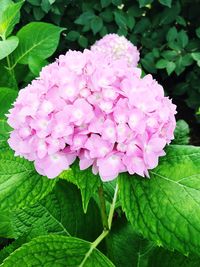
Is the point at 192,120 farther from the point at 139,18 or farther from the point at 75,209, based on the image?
the point at 75,209

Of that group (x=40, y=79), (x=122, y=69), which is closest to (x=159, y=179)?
(x=122, y=69)

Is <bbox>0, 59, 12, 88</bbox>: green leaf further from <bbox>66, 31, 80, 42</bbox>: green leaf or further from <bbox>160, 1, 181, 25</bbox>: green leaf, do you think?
<bbox>160, 1, 181, 25</bbox>: green leaf

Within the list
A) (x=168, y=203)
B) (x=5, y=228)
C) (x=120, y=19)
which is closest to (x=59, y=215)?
(x=5, y=228)

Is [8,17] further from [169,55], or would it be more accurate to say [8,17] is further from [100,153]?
[100,153]

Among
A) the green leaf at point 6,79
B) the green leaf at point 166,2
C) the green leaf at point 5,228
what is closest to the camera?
the green leaf at point 5,228

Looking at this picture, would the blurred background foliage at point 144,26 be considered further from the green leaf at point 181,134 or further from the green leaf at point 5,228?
the green leaf at point 5,228

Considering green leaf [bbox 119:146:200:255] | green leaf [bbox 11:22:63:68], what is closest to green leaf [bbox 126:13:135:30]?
green leaf [bbox 11:22:63:68]

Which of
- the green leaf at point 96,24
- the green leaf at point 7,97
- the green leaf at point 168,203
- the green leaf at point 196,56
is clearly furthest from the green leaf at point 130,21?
the green leaf at point 168,203

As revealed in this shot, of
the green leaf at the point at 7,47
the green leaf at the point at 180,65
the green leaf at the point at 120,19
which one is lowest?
the green leaf at the point at 180,65
